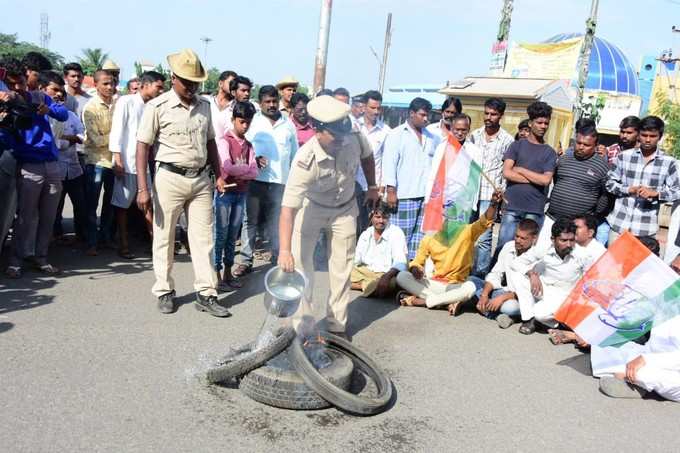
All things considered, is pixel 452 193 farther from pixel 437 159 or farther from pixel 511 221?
pixel 511 221

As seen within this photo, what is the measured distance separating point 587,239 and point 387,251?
1964 mm

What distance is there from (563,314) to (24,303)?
447 centimetres

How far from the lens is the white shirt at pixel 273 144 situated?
6.50 meters

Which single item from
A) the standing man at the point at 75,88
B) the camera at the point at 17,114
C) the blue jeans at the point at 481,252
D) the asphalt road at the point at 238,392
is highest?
the standing man at the point at 75,88

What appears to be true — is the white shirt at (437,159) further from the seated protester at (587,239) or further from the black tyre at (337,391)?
the black tyre at (337,391)

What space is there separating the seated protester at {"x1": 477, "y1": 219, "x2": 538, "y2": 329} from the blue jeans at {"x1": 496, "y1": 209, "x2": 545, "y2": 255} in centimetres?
24

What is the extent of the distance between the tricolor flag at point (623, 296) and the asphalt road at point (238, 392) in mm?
420

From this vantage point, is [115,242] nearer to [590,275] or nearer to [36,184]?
[36,184]

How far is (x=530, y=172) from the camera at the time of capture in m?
6.00

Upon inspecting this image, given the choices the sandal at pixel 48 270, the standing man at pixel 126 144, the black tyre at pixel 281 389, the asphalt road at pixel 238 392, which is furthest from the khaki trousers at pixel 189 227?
the black tyre at pixel 281 389

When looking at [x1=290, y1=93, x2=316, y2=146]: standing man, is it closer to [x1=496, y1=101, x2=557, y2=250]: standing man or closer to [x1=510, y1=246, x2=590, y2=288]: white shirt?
[x1=496, y1=101, x2=557, y2=250]: standing man

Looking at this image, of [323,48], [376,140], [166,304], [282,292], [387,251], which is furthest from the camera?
[323,48]

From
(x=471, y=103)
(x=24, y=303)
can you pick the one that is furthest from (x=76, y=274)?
(x=471, y=103)

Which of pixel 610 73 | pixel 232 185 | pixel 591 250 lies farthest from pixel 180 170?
pixel 610 73
